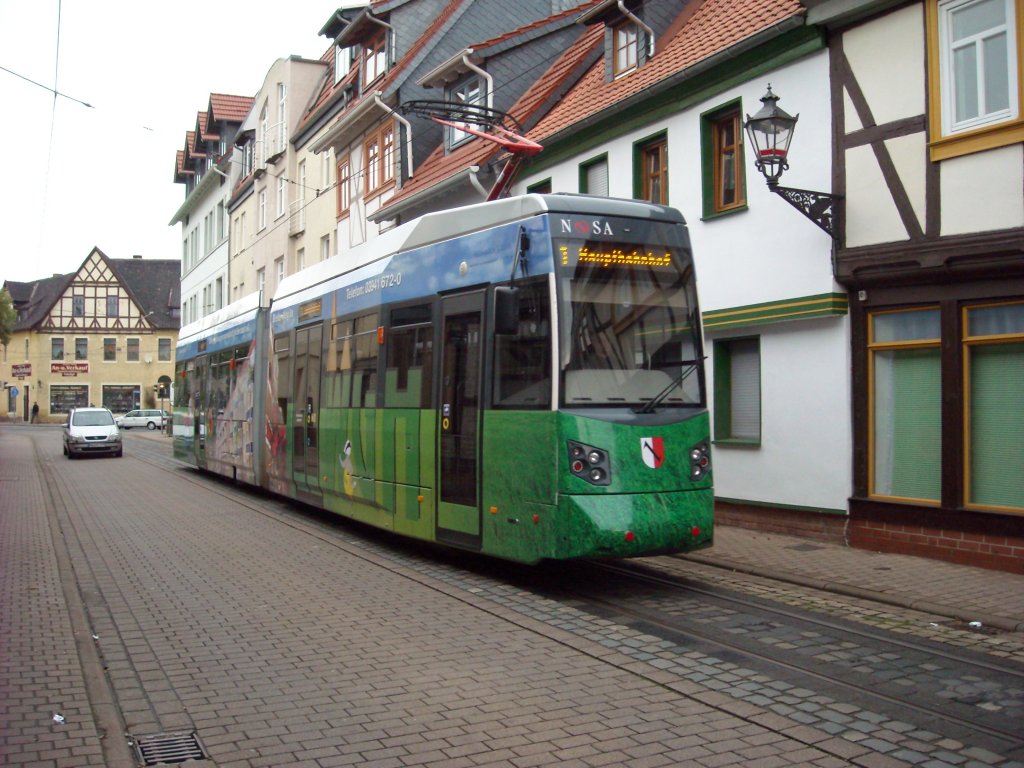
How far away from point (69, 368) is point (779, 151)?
243 ft

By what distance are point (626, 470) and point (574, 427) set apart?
58cm

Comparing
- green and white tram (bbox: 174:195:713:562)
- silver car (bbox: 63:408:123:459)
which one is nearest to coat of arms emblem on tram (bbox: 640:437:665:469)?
green and white tram (bbox: 174:195:713:562)

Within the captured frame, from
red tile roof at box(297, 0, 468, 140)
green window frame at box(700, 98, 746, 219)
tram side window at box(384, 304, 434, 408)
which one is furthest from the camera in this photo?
red tile roof at box(297, 0, 468, 140)

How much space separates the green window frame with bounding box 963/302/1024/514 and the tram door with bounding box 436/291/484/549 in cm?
522

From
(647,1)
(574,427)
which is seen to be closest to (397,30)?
(647,1)

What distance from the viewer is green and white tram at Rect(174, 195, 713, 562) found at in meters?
8.75

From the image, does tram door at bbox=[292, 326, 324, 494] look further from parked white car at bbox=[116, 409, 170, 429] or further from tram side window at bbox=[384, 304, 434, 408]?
parked white car at bbox=[116, 409, 170, 429]

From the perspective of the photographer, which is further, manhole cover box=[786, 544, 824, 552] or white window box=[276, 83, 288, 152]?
white window box=[276, 83, 288, 152]

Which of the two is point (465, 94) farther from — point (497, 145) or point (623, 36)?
point (623, 36)

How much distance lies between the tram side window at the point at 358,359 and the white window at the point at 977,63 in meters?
6.73

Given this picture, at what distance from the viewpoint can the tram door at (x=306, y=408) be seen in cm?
1444

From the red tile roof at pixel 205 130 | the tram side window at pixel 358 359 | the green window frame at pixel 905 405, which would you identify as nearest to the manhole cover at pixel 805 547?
the green window frame at pixel 905 405

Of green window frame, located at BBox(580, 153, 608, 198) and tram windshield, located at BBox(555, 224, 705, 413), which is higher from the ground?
green window frame, located at BBox(580, 153, 608, 198)

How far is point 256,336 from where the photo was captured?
60.0ft
